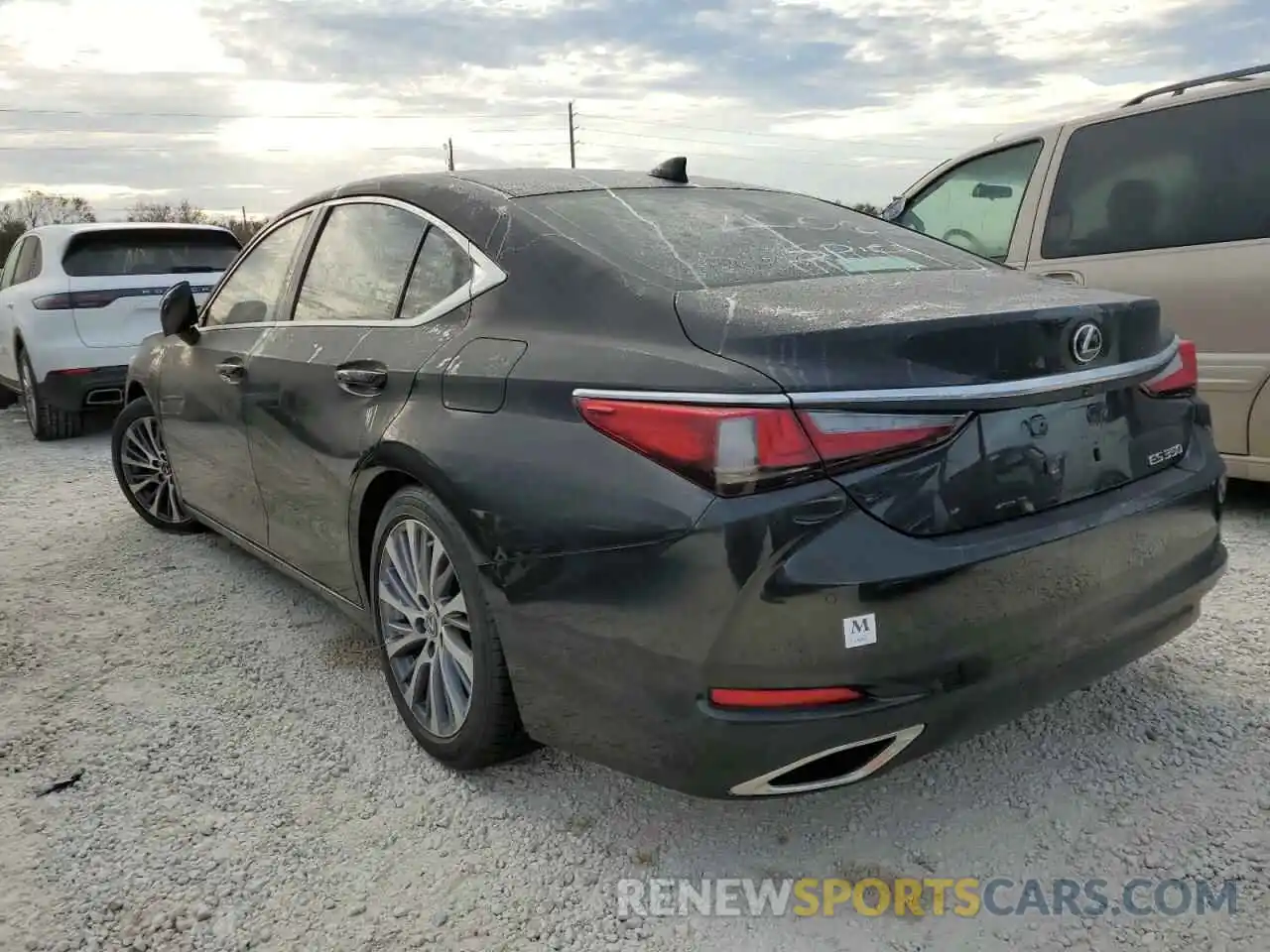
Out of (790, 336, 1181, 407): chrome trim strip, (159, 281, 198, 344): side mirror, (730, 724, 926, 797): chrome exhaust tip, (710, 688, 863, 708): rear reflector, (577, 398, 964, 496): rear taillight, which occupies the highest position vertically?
(159, 281, 198, 344): side mirror

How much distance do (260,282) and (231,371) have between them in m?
0.38

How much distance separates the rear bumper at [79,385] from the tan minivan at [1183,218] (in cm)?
616

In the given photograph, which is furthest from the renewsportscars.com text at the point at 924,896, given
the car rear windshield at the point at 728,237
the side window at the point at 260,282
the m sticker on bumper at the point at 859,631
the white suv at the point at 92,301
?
the white suv at the point at 92,301

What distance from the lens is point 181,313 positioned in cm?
405

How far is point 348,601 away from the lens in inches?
121

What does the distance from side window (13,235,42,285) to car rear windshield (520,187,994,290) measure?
6.68 m

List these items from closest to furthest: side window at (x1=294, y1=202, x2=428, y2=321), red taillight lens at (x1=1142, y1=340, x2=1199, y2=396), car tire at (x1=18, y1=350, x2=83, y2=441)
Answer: red taillight lens at (x1=1142, y1=340, x2=1199, y2=396), side window at (x1=294, y1=202, x2=428, y2=321), car tire at (x1=18, y1=350, x2=83, y2=441)

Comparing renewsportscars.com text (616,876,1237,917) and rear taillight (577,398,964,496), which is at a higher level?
rear taillight (577,398,964,496)

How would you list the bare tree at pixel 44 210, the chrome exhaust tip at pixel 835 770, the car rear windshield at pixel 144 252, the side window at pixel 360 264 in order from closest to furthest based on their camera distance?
the chrome exhaust tip at pixel 835 770, the side window at pixel 360 264, the car rear windshield at pixel 144 252, the bare tree at pixel 44 210

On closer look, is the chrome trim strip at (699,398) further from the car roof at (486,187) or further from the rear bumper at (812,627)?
the car roof at (486,187)

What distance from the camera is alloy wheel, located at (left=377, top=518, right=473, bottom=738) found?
2.52 metres

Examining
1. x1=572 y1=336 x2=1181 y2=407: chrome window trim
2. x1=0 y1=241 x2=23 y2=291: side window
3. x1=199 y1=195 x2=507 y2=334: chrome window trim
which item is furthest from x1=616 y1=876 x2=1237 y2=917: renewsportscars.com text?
x1=0 y1=241 x2=23 y2=291: side window

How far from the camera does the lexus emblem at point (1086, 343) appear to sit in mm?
2104

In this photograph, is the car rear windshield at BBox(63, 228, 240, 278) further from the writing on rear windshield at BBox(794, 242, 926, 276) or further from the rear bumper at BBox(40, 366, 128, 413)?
the writing on rear windshield at BBox(794, 242, 926, 276)
